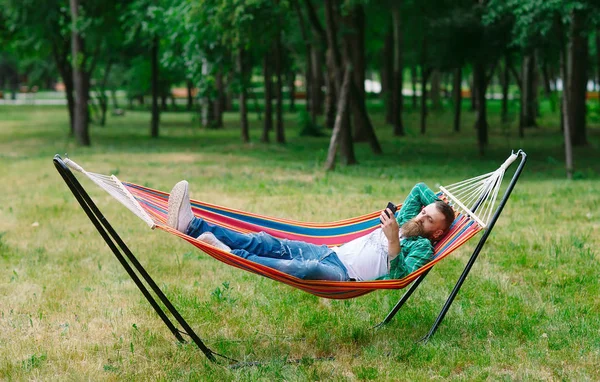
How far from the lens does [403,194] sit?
9.51 m

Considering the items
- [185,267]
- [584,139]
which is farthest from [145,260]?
[584,139]

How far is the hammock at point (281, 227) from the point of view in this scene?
12.7ft

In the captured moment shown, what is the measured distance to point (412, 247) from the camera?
177 inches

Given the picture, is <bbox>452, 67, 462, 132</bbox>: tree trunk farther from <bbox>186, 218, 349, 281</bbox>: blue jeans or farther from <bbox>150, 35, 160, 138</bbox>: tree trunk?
<bbox>186, 218, 349, 281</bbox>: blue jeans

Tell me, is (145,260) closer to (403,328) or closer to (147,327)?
(147,327)

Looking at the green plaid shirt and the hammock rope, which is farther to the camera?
the green plaid shirt

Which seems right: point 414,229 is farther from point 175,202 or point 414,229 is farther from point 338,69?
point 338,69

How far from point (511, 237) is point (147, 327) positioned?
3.53m

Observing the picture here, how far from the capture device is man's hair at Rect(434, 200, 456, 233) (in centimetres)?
455

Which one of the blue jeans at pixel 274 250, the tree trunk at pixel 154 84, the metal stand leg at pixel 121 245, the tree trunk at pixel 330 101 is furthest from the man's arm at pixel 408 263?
the tree trunk at pixel 330 101

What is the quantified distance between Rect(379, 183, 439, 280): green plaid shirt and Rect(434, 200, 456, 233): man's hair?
0.13 m

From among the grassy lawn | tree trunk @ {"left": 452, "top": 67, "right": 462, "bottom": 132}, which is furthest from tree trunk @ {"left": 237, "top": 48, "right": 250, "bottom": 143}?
the grassy lawn

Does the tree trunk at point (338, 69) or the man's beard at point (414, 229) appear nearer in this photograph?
the man's beard at point (414, 229)

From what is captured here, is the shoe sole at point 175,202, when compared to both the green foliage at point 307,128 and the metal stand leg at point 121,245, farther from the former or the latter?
the green foliage at point 307,128
